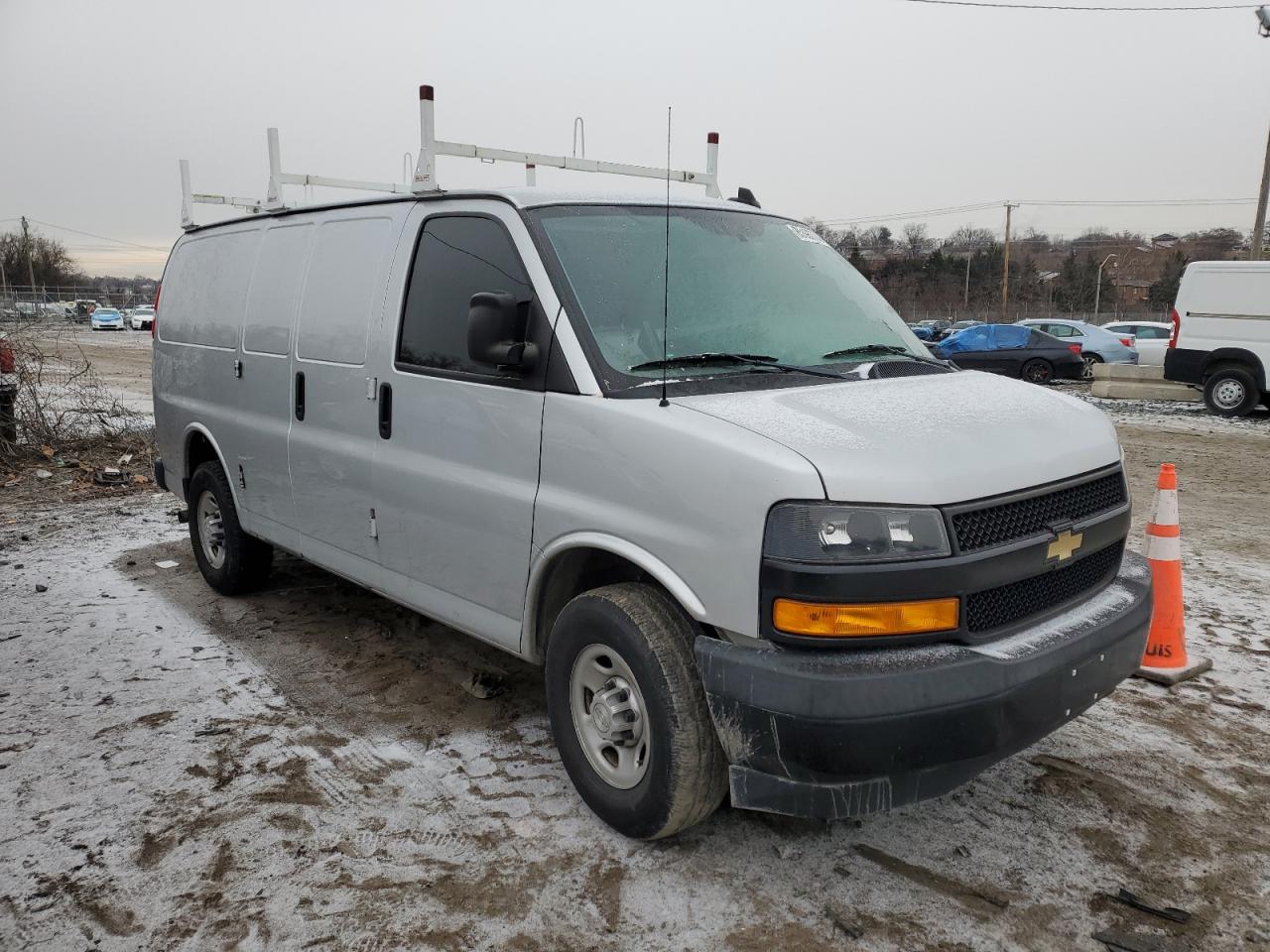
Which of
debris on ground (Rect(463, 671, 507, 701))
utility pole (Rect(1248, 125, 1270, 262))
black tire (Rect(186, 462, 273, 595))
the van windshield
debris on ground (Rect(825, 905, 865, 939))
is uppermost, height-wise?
utility pole (Rect(1248, 125, 1270, 262))

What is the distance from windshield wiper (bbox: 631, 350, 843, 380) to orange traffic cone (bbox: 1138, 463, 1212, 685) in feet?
6.61

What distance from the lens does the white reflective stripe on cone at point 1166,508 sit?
438cm

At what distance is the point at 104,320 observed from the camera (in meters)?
51.2

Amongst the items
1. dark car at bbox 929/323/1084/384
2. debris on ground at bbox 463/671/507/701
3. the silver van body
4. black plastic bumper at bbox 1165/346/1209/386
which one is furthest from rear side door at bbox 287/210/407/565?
dark car at bbox 929/323/1084/384

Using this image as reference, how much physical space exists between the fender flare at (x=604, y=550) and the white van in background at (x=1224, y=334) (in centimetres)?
1450

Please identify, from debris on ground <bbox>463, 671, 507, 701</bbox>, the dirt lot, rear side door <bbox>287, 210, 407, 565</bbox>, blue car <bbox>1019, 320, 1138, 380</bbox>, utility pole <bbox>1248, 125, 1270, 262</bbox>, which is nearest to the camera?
the dirt lot

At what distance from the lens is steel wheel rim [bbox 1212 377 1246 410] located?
15.0m

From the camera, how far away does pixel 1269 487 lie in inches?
360

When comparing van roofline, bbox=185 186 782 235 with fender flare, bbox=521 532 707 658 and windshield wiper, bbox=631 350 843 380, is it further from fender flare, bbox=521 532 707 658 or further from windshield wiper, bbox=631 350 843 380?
fender flare, bbox=521 532 707 658

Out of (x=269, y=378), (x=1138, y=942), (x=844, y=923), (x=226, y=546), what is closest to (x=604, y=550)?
(x=844, y=923)

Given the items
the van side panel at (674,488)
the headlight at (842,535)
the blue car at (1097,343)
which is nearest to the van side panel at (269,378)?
the van side panel at (674,488)

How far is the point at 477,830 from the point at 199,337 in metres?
3.80

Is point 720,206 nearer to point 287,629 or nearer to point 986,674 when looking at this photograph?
point 986,674

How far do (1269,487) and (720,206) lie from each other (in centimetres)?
764
